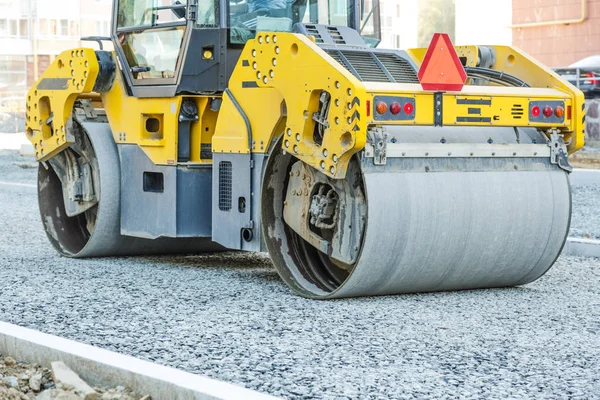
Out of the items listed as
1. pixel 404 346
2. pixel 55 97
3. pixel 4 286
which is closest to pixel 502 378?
pixel 404 346

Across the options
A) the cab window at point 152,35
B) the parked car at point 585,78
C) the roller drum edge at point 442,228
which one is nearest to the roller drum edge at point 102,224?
the cab window at point 152,35

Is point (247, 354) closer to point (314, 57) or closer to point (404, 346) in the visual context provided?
point (404, 346)

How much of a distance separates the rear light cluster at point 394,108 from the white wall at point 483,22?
41.1 m

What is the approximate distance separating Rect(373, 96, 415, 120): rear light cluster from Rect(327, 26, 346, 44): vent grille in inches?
54.7

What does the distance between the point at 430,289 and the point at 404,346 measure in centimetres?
158

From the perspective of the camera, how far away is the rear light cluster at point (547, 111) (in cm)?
757

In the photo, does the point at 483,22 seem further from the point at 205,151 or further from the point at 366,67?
the point at 366,67

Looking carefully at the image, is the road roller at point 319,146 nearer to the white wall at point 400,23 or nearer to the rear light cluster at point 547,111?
the rear light cluster at point 547,111

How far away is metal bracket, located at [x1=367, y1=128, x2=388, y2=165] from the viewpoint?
690cm

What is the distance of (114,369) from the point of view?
5.04m

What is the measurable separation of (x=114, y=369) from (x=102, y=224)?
441cm

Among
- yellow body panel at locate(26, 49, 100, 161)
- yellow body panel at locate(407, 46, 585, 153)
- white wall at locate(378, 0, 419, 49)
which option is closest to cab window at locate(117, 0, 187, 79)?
yellow body panel at locate(26, 49, 100, 161)

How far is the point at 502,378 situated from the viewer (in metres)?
5.21

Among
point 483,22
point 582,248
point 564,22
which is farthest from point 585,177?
point 483,22
